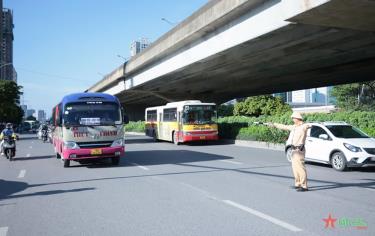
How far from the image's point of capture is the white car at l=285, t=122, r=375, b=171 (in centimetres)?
1381

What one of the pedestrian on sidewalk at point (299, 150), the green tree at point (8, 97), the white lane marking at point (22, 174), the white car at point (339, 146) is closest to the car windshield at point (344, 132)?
the white car at point (339, 146)

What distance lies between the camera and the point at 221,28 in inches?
851

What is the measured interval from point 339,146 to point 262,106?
2041 inches

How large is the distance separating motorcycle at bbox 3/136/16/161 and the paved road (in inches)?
233

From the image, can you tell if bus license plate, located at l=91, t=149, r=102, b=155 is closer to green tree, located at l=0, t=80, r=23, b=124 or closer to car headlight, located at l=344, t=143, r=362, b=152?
car headlight, located at l=344, t=143, r=362, b=152

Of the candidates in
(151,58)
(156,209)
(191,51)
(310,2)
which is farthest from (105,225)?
(151,58)

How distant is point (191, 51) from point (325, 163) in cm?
1281

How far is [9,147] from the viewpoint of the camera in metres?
20.1

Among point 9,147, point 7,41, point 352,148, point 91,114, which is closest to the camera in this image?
point 352,148

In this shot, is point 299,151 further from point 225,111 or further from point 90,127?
point 225,111

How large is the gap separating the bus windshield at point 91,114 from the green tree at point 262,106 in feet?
159

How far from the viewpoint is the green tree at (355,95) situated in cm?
5967

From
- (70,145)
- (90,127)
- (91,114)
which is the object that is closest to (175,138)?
(91,114)

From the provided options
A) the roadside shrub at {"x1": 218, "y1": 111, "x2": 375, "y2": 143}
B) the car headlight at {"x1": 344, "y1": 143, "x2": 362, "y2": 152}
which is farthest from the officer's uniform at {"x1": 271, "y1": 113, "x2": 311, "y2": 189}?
the roadside shrub at {"x1": 218, "y1": 111, "x2": 375, "y2": 143}
